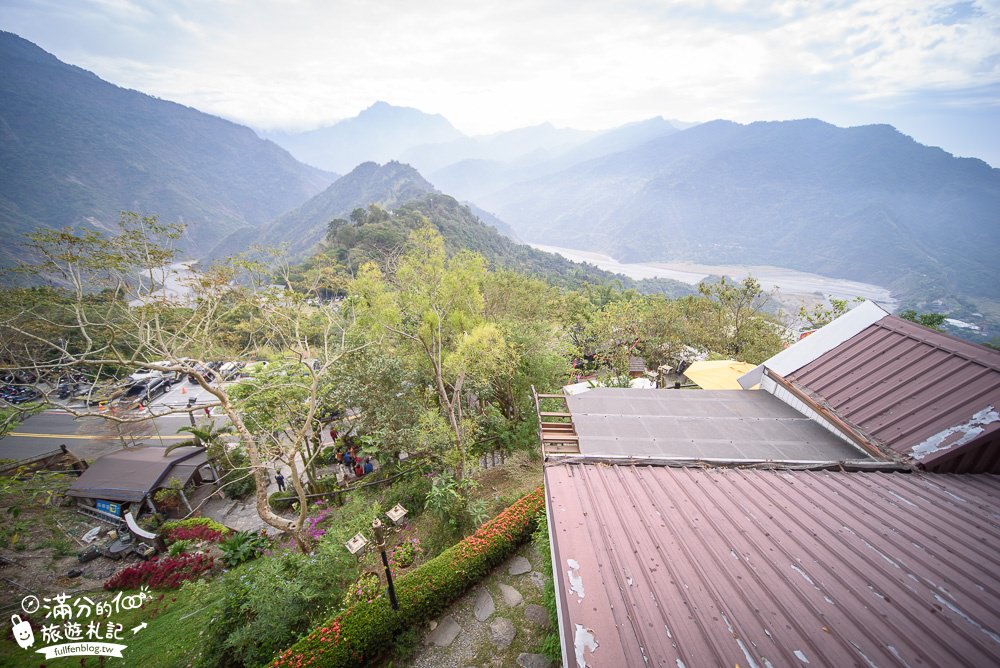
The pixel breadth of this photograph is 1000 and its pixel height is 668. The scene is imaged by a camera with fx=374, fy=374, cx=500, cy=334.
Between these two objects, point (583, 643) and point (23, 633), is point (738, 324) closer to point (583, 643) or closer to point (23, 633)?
point (583, 643)

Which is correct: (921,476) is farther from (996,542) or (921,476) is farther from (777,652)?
(777,652)

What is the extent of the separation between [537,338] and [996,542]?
11168mm

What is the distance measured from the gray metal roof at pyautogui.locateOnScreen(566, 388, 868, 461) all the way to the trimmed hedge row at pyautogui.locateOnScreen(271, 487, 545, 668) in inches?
124

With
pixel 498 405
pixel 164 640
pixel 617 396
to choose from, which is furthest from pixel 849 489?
pixel 164 640

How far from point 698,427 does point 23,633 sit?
15354 millimetres

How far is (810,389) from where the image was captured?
25.0 feet

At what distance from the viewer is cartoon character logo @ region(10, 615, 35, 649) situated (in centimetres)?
813

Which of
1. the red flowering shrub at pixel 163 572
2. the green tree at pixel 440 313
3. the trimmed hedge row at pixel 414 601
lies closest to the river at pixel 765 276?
the green tree at pixel 440 313

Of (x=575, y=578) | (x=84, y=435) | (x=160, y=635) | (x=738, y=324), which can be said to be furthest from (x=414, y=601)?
(x=84, y=435)

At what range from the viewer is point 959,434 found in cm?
541

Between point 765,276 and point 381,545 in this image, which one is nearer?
point 381,545

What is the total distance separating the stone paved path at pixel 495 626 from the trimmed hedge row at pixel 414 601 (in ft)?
0.85

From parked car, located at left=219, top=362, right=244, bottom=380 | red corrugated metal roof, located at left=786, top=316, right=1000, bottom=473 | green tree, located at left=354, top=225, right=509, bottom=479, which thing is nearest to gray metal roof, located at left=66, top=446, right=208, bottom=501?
parked car, located at left=219, top=362, right=244, bottom=380

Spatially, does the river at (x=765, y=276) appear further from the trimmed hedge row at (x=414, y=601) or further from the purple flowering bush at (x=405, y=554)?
the purple flowering bush at (x=405, y=554)
